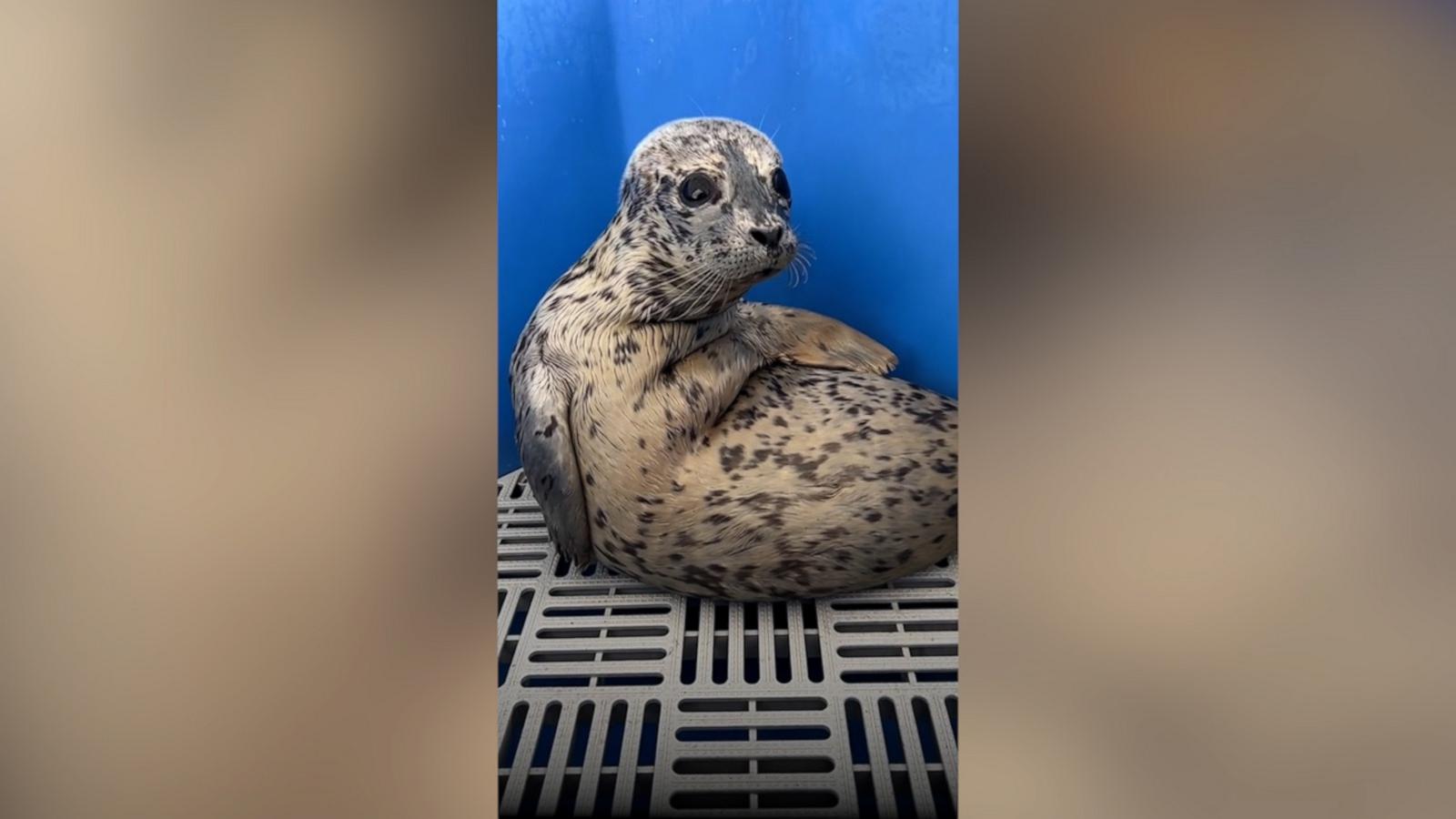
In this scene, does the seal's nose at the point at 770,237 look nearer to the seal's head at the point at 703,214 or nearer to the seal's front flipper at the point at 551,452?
the seal's head at the point at 703,214

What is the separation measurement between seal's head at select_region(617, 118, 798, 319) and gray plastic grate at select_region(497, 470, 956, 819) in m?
0.39

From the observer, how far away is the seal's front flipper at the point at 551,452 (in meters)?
1.35

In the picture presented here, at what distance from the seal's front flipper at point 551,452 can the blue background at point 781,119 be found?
0.03 metres

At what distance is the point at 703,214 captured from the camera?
1.39m

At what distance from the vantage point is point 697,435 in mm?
1391

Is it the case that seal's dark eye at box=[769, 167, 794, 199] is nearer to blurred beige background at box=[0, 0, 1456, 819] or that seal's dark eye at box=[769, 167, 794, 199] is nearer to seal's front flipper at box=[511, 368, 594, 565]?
seal's front flipper at box=[511, 368, 594, 565]
